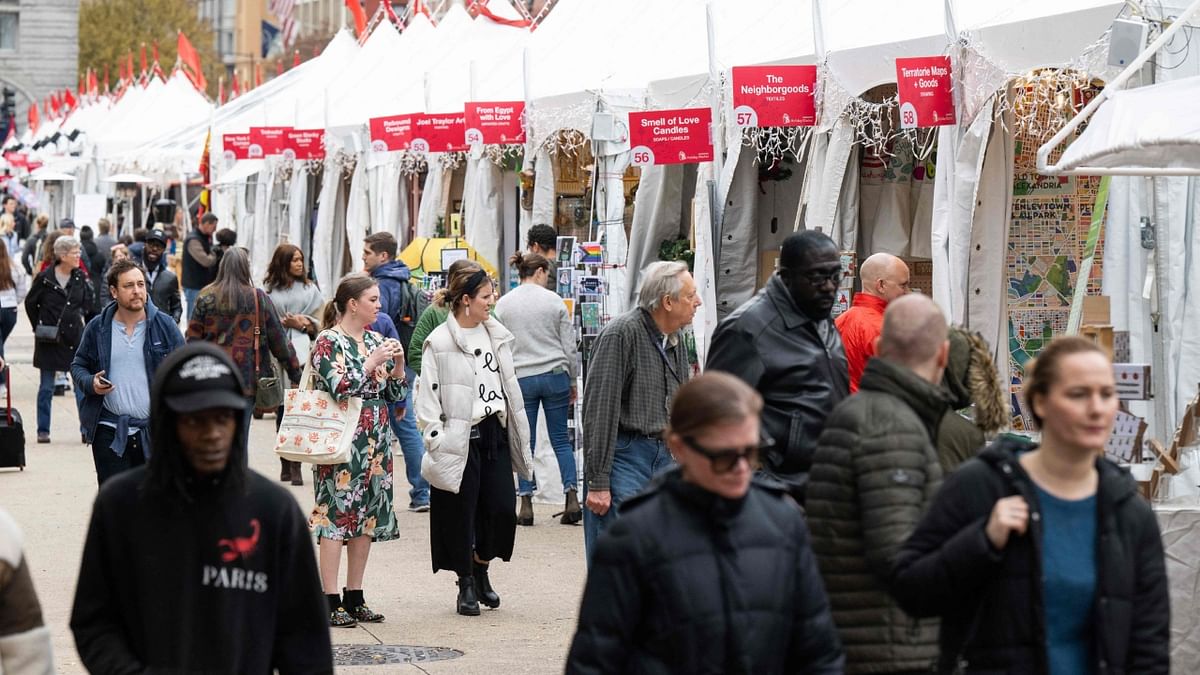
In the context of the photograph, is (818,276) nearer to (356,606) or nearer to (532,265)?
(356,606)

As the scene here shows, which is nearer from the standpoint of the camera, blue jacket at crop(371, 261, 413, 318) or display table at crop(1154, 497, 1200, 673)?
display table at crop(1154, 497, 1200, 673)

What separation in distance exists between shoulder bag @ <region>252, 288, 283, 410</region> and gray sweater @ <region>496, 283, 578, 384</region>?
1.53 m

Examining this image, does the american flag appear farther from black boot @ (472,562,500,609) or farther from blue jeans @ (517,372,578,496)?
black boot @ (472,562,500,609)

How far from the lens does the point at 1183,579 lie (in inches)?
271

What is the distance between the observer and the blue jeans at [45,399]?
17.9 m

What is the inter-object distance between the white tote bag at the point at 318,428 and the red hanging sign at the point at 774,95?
377cm

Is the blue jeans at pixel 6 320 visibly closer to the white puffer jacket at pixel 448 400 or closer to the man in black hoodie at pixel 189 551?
the white puffer jacket at pixel 448 400

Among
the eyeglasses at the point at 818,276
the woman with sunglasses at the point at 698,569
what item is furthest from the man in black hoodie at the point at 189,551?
the eyeglasses at the point at 818,276

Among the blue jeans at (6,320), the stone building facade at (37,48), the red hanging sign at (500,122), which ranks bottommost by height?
the blue jeans at (6,320)

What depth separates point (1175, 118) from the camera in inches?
297

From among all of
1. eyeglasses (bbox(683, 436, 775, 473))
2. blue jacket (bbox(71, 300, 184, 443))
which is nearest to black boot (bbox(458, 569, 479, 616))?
blue jacket (bbox(71, 300, 184, 443))

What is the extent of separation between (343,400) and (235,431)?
5.06 meters

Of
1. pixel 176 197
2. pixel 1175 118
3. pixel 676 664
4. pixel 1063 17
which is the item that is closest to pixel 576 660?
pixel 676 664

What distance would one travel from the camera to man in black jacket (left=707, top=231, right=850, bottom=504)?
6.40 metres
